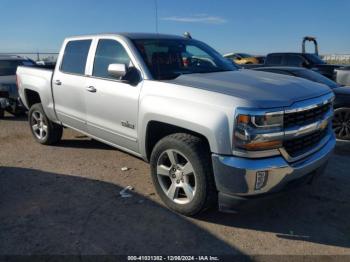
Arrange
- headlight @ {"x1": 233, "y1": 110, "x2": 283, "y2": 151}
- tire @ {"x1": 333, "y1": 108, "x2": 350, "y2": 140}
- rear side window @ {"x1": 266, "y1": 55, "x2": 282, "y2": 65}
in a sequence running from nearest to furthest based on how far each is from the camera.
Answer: headlight @ {"x1": 233, "y1": 110, "x2": 283, "y2": 151}
tire @ {"x1": 333, "y1": 108, "x2": 350, "y2": 140}
rear side window @ {"x1": 266, "y1": 55, "x2": 282, "y2": 65}

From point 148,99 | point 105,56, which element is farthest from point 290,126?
point 105,56

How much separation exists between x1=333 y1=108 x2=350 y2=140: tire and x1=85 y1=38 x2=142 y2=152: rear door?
4464mm

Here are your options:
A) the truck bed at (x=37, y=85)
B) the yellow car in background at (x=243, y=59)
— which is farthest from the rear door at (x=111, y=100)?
the yellow car in background at (x=243, y=59)

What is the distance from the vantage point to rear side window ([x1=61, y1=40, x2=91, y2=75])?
5.08 meters

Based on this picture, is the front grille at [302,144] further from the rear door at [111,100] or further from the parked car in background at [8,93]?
the parked car in background at [8,93]

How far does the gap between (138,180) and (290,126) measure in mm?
2276

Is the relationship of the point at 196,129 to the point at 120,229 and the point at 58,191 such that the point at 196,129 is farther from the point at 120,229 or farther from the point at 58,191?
the point at 58,191

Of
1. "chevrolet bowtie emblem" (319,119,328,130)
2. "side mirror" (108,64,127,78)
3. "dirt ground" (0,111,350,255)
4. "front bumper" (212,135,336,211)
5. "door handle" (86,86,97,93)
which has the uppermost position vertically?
"side mirror" (108,64,127,78)

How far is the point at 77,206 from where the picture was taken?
4.03m

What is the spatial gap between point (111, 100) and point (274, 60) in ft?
39.5

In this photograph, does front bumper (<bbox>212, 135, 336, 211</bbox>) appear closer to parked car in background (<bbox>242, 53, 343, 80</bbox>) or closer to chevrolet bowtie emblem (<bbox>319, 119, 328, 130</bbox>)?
chevrolet bowtie emblem (<bbox>319, 119, 328, 130</bbox>)

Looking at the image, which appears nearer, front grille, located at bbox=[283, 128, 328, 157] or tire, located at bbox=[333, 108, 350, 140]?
front grille, located at bbox=[283, 128, 328, 157]

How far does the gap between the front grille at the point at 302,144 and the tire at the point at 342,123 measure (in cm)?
344

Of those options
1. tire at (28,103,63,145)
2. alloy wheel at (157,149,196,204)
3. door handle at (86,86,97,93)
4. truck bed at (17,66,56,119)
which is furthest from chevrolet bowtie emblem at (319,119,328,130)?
tire at (28,103,63,145)
